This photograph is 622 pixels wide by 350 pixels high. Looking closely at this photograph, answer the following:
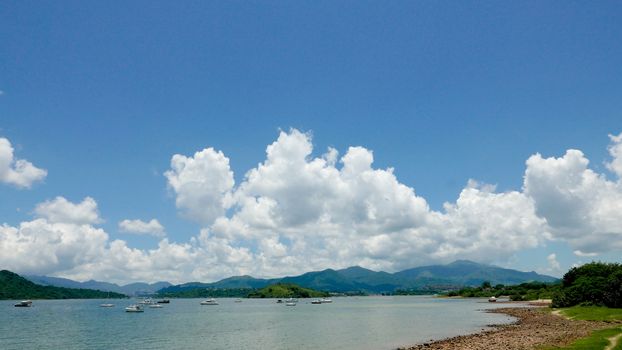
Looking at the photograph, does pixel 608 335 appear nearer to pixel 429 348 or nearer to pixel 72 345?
pixel 429 348

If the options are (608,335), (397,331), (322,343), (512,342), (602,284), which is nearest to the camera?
(608,335)

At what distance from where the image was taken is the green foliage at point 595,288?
116 m

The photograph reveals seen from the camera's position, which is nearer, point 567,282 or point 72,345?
point 72,345

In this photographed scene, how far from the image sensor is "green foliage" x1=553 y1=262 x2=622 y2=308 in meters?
116

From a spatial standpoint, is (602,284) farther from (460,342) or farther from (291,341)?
(291,341)

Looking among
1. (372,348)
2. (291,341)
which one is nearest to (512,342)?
(372,348)

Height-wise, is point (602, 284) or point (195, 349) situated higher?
point (602, 284)

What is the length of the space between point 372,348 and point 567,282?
471 ft

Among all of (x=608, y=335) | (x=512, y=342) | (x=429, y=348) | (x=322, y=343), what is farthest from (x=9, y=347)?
(x=608, y=335)

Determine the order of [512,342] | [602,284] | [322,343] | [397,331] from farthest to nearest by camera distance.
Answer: [602,284]
[397,331]
[322,343]
[512,342]

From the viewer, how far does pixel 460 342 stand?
73375 mm

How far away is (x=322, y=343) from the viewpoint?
81812mm

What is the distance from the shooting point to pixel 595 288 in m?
133

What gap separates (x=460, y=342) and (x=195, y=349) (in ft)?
138
